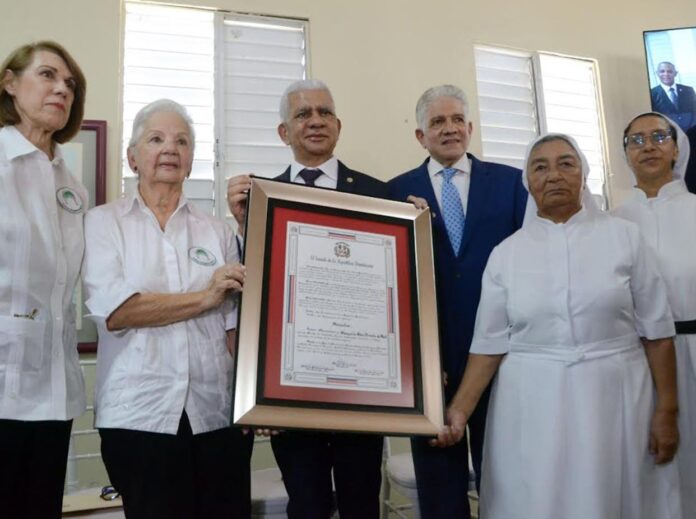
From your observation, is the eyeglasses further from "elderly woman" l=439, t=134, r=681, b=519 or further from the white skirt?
the white skirt

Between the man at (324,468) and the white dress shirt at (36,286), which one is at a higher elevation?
the white dress shirt at (36,286)

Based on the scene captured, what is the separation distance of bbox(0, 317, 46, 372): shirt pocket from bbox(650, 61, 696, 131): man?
3.70 m

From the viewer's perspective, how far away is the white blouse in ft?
5.72

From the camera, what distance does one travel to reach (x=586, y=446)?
5.52ft

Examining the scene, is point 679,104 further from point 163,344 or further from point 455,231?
point 163,344

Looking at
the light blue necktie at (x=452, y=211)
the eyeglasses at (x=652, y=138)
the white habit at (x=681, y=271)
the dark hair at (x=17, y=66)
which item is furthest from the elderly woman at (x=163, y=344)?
the eyeglasses at (x=652, y=138)

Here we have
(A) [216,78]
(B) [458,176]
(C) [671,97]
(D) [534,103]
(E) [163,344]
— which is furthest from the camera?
(D) [534,103]

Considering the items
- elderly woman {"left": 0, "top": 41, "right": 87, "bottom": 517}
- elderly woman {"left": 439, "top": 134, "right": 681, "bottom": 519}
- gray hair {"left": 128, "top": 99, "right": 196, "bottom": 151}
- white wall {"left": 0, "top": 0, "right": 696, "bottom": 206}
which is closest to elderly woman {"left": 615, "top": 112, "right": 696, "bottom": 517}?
elderly woman {"left": 439, "top": 134, "right": 681, "bottom": 519}

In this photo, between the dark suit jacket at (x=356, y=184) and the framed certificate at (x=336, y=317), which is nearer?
the framed certificate at (x=336, y=317)

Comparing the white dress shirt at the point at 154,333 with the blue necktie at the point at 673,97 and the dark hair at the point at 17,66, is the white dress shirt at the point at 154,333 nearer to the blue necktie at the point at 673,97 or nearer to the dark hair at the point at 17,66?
the dark hair at the point at 17,66

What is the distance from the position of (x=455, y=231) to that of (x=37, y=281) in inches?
49.5

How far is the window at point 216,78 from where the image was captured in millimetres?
3201

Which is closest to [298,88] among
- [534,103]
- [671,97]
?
[534,103]

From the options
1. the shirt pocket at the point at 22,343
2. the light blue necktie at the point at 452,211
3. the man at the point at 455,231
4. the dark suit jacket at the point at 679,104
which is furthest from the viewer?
the dark suit jacket at the point at 679,104
